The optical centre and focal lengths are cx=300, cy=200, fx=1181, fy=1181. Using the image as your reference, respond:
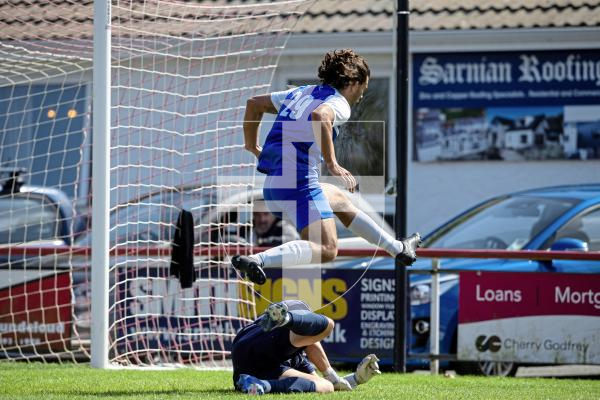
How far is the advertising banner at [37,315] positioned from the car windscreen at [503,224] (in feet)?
12.1

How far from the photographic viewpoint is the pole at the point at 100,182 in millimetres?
9578

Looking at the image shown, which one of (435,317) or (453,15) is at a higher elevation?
(453,15)

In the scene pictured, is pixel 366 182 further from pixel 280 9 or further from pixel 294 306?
pixel 294 306

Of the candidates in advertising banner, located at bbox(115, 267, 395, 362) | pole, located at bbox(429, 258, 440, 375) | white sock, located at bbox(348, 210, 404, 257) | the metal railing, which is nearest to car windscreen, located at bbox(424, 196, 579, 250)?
the metal railing

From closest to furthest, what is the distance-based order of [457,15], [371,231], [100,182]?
[371,231] < [100,182] < [457,15]

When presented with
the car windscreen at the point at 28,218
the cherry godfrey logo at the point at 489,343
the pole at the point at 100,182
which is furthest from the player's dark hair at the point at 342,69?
the car windscreen at the point at 28,218

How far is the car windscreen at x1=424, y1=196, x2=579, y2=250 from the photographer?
11.5 m

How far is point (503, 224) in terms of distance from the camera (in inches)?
468

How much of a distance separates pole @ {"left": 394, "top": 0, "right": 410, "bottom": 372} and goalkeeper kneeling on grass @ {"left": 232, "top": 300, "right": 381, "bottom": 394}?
8.23ft

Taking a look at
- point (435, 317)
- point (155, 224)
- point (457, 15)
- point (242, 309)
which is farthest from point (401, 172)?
point (457, 15)

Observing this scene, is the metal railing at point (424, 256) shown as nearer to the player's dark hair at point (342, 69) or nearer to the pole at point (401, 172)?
the pole at point (401, 172)

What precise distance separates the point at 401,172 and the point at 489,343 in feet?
5.51

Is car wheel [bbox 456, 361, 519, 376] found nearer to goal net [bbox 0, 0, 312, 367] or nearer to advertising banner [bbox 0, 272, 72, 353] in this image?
goal net [bbox 0, 0, 312, 367]

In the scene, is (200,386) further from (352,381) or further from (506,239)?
(506,239)
